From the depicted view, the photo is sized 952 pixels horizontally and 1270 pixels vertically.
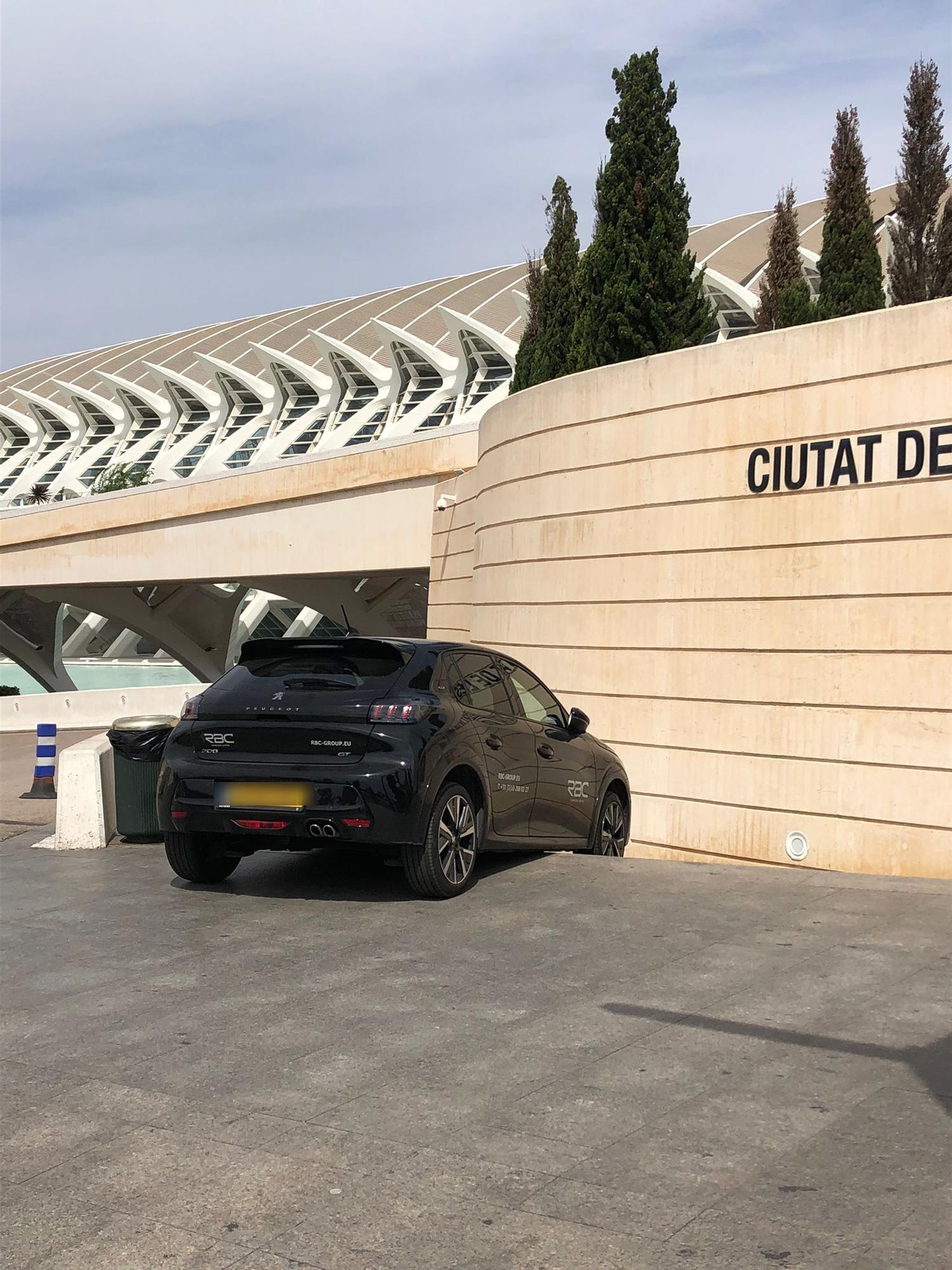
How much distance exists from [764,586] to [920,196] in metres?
6.62

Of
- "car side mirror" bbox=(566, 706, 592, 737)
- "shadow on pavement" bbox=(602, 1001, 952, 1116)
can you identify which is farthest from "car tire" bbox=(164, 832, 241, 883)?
"shadow on pavement" bbox=(602, 1001, 952, 1116)

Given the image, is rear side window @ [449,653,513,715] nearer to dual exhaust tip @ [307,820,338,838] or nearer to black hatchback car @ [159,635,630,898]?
black hatchback car @ [159,635,630,898]

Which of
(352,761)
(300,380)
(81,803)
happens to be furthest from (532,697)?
(300,380)

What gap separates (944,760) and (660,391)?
409cm

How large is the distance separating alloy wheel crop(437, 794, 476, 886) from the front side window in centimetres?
116

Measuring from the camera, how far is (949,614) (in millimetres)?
9555

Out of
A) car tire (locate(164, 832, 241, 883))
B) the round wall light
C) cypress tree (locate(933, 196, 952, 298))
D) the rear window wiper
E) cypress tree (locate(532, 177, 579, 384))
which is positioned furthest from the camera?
cypress tree (locate(532, 177, 579, 384))

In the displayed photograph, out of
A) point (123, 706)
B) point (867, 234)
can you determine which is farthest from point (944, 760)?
point (123, 706)

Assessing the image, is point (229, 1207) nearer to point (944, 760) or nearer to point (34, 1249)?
point (34, 1249)

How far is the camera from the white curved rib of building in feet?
196

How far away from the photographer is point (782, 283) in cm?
1922

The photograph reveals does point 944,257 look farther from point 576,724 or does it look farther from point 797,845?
point 576,724

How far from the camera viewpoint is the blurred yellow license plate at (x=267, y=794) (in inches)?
279

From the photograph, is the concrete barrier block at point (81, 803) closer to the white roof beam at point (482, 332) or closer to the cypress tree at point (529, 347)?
the cypress tree at point (529, 347)
